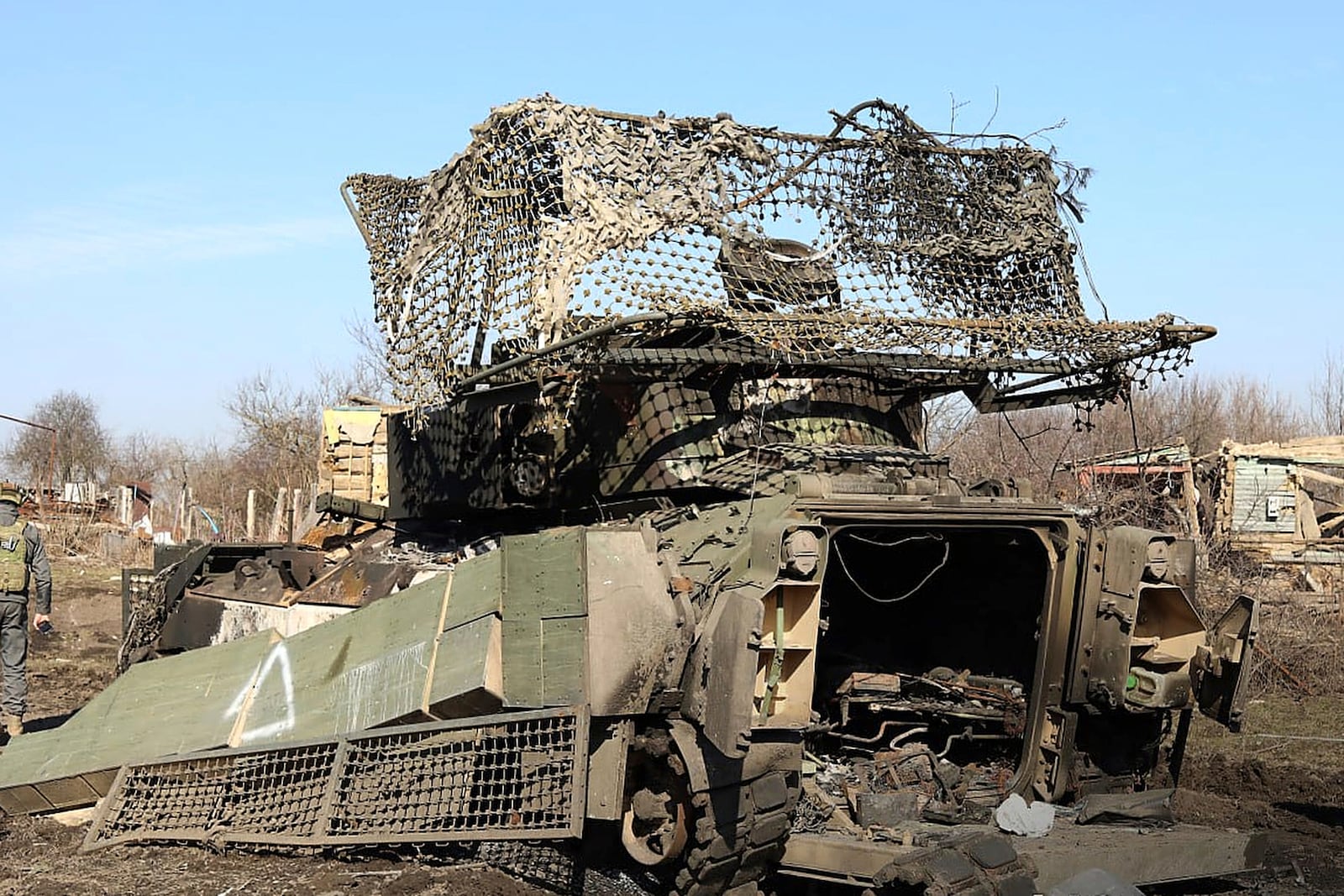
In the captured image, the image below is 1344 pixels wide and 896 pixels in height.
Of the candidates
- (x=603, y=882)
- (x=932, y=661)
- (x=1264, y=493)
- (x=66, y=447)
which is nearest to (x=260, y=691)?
(x=603, y=882)

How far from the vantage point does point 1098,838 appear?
6715 mm

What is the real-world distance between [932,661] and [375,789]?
3474 millimetres

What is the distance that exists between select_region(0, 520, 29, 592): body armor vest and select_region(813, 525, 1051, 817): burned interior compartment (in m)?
5.79

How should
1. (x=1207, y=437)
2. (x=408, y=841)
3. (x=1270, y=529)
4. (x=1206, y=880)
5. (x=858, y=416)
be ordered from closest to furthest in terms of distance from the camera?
1. (x=408, y=841)
2. (x=1206, y=880)
3. (x=858, y=416)
4. (x=1270, y=529)
5. (x=1207, y=437)

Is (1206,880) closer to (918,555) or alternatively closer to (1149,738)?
(1149,738)

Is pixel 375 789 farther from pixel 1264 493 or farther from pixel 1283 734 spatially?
pixel 1264 493

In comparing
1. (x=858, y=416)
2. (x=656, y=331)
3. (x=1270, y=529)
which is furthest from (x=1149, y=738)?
(x=1270, y=529)

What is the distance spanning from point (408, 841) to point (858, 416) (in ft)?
11.8

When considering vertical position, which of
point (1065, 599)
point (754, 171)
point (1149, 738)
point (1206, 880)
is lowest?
point (1206, 880)

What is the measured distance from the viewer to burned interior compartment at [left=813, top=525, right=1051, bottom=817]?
768cm

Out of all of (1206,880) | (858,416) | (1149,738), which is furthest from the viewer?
(858,416)

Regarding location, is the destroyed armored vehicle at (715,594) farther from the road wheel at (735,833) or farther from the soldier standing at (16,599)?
the soldier standing at (16,599)

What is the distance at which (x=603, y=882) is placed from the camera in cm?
671

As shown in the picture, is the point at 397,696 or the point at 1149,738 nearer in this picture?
the point at 397,696
